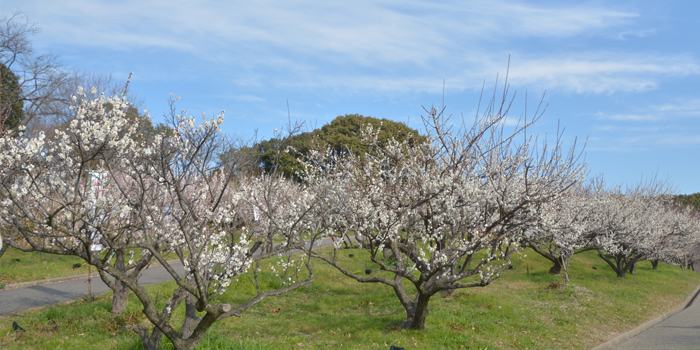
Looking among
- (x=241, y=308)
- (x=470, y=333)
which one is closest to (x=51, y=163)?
(x=241, y=308)

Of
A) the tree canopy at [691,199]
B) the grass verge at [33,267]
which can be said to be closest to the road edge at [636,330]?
the grass verge at [33,267]

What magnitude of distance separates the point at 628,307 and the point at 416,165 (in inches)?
410

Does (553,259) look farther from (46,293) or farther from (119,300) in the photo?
(46,293)

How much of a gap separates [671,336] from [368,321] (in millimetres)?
9118

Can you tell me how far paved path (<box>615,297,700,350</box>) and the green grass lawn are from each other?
1.62ft

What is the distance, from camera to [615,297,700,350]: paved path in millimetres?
11055

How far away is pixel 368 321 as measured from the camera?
10516 millimetres

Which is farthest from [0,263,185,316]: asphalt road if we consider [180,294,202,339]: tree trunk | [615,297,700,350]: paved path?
[615,297,700,350]: paved path

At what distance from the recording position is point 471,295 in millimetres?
13172

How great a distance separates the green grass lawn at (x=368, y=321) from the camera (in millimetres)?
8734

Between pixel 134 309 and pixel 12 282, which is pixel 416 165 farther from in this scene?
pixel 12 282

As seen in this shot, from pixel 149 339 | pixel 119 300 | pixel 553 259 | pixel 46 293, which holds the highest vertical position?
pixel 553 259

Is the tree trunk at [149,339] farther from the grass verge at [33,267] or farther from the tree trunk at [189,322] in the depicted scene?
the grass verge at [33,267]

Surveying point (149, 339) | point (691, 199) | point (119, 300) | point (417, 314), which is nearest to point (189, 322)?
point (149, 339)
